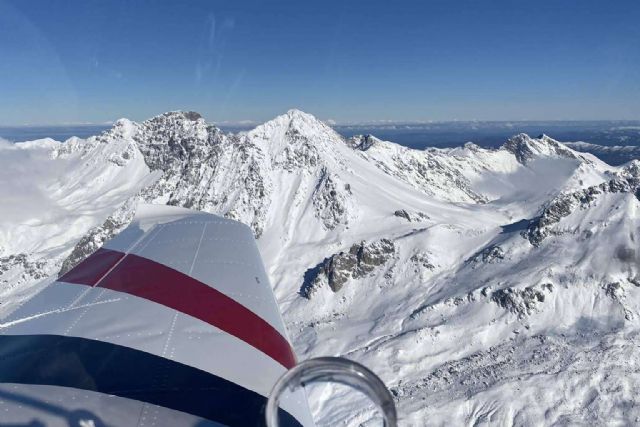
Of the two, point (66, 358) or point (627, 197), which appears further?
point (627, 197)

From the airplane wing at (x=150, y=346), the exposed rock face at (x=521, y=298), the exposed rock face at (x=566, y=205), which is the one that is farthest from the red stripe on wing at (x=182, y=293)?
the exposed rock face at (x=566, y=205)

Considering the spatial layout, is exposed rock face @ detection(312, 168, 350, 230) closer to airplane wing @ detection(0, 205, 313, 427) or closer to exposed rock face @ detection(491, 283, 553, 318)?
exposed rock face @ detection(491, 283, 553, 318)

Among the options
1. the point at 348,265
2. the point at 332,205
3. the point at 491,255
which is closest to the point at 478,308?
the point at 491,255

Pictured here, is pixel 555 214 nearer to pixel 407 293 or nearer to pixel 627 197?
pixel 627 197

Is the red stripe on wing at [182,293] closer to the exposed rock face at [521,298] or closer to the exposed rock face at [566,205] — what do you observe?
the exposed rock face at [521,298]

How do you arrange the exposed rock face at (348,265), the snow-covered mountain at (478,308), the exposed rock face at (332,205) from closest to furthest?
Result: the snow-covered mountain at (478,308) → the exposed rock face at (348,265) → the exposed rock face at (332,205)

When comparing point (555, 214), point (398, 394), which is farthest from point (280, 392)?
point (555, 214)

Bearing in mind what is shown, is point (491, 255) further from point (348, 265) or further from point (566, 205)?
point (348, 265)
